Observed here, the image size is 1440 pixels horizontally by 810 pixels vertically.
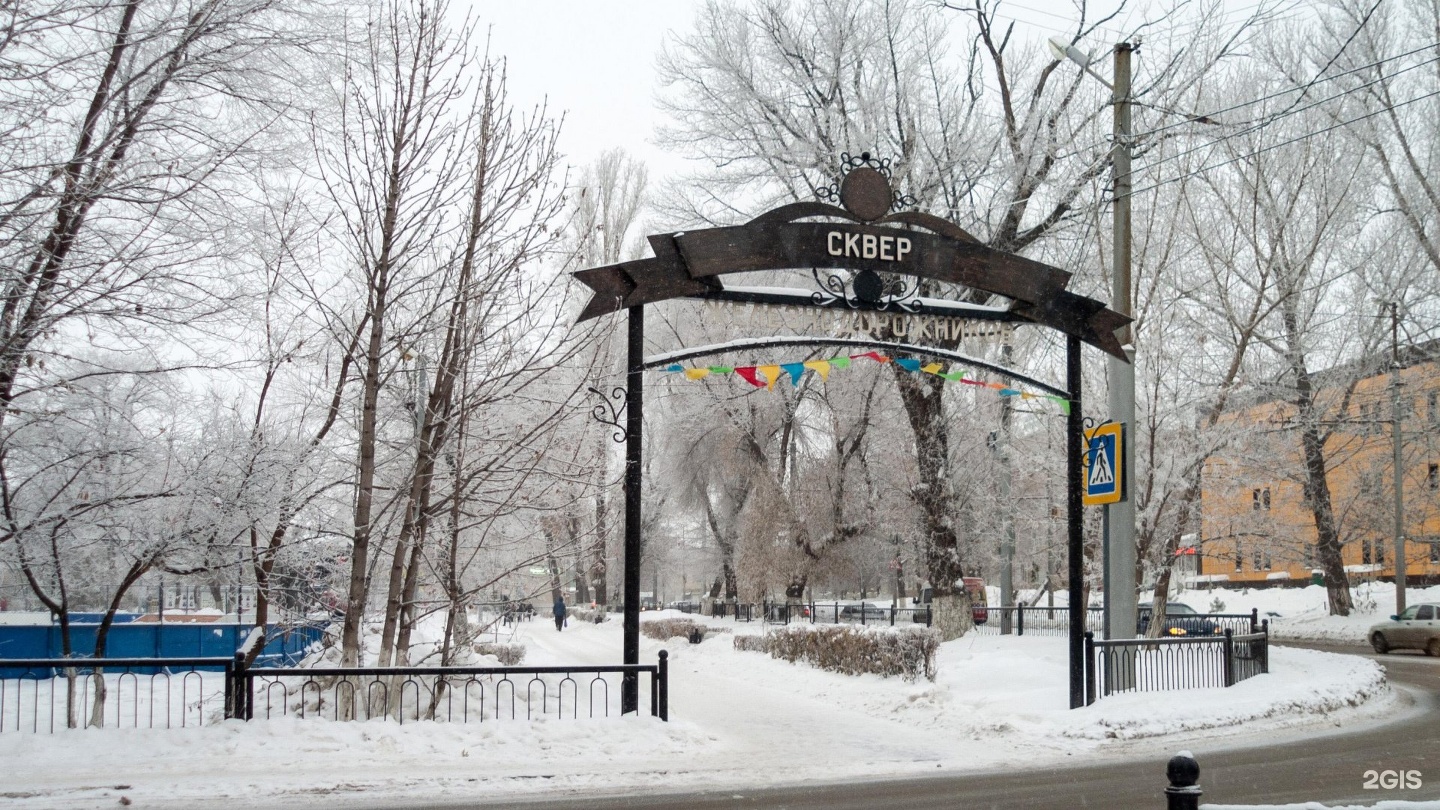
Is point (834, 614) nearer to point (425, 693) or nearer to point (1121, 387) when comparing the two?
point (1121, 387)

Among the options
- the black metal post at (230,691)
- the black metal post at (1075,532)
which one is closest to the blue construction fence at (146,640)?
the black metal post at (230,691)

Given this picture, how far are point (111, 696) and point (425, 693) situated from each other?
5.63 m

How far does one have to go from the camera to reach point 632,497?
11.7m

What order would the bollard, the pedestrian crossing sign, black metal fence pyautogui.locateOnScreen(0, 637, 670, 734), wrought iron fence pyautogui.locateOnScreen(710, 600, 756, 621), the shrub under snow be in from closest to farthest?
the bollard < black metal fence pyautogui.locateOnScreen(0, 637, 670, 734) < the pedestrian crossing sign < the shrub under snow < wrought iron fence pyautogui.locateOnScreen(710, 600, 756, 621)

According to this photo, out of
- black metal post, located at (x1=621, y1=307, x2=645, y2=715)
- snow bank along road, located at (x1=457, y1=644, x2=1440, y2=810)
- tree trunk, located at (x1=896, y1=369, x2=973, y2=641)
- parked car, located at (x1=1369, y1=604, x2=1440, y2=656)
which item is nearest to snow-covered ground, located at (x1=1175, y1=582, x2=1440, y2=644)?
parked car, located at (x1=1369, y1=604, x2=1440, y2=656)

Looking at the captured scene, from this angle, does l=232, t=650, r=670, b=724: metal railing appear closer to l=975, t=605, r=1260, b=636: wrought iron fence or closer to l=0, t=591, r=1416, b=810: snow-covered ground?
l=0, t=591, r=1416, b=810: snow-covered ground

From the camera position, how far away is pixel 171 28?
28.8 feet

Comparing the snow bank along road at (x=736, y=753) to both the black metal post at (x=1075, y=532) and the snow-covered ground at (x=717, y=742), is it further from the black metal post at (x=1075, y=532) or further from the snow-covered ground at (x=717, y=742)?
the black metal post at (x=1075, y=532)

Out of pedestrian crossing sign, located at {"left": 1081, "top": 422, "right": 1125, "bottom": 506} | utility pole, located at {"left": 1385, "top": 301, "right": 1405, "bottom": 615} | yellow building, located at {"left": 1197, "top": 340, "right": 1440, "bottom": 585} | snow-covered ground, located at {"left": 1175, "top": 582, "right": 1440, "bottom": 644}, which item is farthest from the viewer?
snow-covered ground, located at {"left": 1175, "top": 582, "right": 1440, "bottom": 644}

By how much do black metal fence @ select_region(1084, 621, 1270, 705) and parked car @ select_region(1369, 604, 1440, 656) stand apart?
14805mm

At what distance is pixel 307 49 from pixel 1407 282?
105ft

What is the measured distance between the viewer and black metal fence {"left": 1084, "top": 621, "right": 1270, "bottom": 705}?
1356 centimetres

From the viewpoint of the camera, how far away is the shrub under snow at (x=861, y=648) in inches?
678

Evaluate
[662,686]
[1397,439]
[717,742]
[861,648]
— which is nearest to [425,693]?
[662,686]
